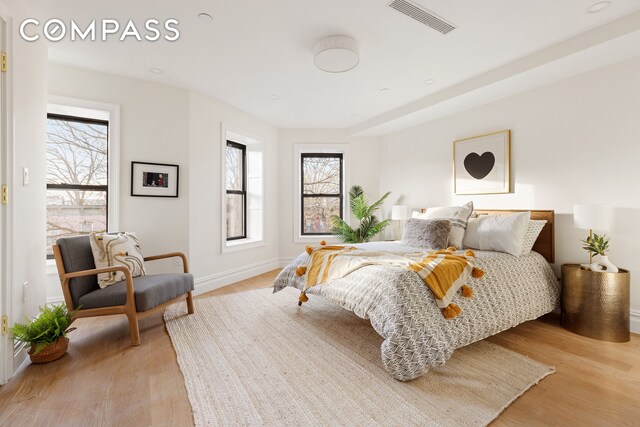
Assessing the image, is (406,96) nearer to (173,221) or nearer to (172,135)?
(172,135)

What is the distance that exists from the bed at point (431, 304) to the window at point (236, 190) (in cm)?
229

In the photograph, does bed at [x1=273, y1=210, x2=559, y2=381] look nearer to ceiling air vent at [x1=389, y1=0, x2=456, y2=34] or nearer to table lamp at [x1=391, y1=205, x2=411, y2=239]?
table lamp at [x1=391, y1=205, x2=411, y2=239]

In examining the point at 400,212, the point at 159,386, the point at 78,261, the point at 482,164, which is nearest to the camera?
the point at 159,386

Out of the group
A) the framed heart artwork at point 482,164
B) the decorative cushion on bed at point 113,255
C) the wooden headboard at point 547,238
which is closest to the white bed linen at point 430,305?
the wooden headboard at point 547,238

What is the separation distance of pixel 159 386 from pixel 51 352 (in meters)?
0.94

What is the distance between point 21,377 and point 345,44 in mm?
3304

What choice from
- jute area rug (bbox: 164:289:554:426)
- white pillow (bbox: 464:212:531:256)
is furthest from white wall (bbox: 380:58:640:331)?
jute area rug (bbox: 164:289:554:426)

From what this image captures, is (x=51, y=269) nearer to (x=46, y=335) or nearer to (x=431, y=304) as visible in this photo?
(x=46, y=335)

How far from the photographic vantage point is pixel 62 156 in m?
3.25

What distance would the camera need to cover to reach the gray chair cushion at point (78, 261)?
2398 millimetres

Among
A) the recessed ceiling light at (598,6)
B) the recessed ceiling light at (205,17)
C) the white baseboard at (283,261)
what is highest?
the recessed ceiling light at (205,17)

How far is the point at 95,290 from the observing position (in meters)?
2.53

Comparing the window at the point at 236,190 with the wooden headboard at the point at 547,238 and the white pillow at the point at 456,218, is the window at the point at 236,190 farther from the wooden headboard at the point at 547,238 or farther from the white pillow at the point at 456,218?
the wooden headboard at the point at 547,238

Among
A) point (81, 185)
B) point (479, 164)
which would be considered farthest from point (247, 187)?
point (479, 164)
